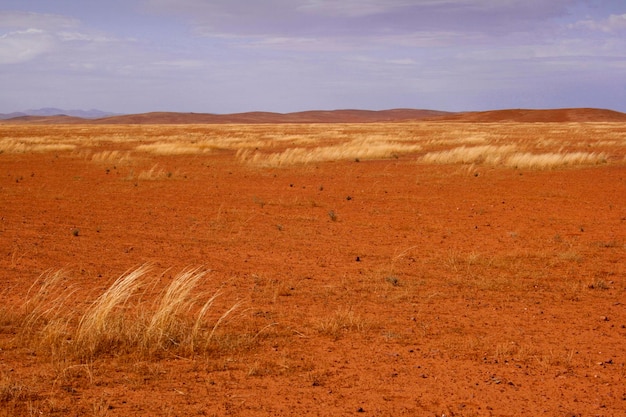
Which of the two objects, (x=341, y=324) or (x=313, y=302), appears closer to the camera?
(x=341, y=324)

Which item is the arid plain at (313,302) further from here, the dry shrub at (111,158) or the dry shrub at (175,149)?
the dry shrub at (175,149)

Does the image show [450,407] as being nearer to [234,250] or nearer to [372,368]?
[372,368]

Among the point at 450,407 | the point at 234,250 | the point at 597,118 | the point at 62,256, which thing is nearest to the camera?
the point at 450,407

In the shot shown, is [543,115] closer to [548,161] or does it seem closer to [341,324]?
[548,161]

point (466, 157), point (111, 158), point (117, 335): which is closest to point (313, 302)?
point (117, 335)

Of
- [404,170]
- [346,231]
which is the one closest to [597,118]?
[404,170]

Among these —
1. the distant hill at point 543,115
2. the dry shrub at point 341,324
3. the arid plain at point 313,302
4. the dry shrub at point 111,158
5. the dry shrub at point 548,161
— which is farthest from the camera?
the distant hill at point 543,115

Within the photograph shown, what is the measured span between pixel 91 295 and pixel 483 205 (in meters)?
9.82

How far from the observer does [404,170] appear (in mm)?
21219

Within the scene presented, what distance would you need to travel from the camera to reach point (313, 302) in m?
6.69

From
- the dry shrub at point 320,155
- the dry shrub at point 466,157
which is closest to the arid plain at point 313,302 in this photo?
the dry shrub at point 466,157

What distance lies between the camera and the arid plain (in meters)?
4.32

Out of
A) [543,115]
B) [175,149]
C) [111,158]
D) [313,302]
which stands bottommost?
[313,302]

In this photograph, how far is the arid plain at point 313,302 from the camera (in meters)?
4.32
